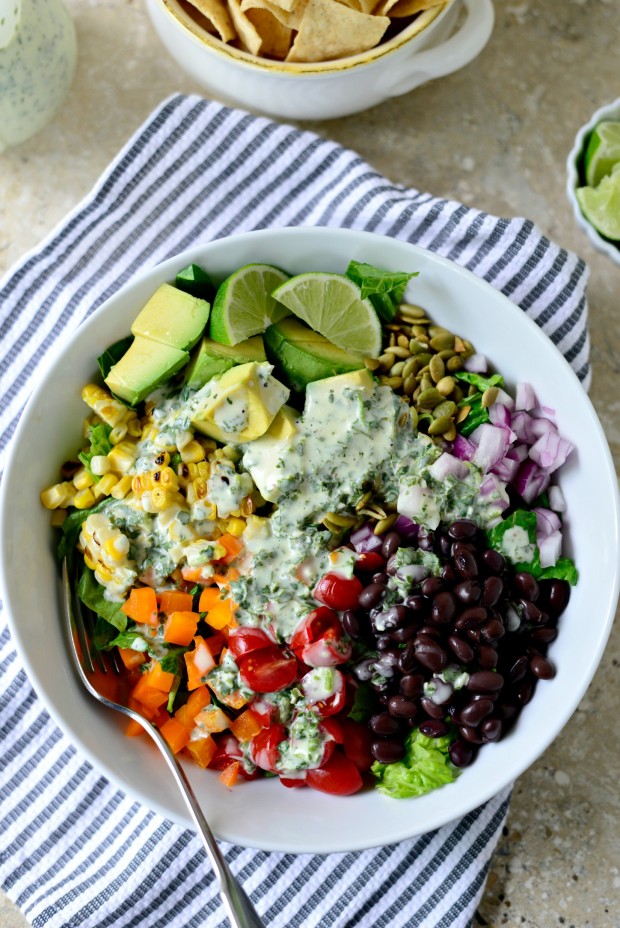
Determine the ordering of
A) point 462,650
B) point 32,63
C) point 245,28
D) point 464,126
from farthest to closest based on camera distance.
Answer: point 464,126 < point 32,63 < point 245,28 < point 462,650

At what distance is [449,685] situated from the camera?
2387 mm

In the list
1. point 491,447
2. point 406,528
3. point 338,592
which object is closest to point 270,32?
point 491,447

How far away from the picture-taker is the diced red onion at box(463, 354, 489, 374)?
2656 mm

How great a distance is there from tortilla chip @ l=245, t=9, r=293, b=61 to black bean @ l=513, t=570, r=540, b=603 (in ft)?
5.12

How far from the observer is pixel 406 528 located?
8.29 feet

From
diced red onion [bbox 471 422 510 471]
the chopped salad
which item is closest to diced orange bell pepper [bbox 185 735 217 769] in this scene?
the chopped salad

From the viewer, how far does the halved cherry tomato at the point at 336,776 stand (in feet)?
8.11

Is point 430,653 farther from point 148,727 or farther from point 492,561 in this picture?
point 148,727

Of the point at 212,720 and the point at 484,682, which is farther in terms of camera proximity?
the point at 212,720

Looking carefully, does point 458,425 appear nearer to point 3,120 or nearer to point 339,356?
point 339,356

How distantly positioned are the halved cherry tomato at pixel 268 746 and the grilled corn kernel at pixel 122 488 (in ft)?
2.29

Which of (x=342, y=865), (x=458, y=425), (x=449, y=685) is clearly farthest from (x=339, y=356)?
(x=342, y=865)

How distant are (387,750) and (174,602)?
2.12 feet

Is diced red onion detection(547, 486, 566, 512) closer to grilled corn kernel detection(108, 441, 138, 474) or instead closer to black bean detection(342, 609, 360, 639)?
black bean detection(342, 609, 360, 639)
